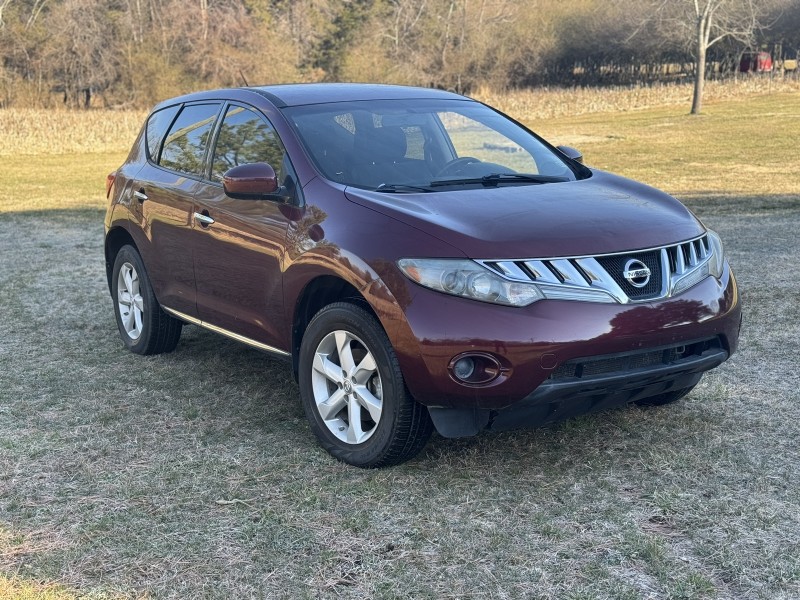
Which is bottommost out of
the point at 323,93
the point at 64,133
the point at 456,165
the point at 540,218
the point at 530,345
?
the point at 64,133

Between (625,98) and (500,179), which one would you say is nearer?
(500,179)

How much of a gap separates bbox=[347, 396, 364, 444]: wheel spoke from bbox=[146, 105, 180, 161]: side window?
272 cm

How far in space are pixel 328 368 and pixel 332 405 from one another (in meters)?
0.18

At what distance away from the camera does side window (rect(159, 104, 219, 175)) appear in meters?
5.68

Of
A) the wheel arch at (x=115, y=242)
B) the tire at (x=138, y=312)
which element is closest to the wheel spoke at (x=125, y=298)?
the tire at (x=138, y=312)

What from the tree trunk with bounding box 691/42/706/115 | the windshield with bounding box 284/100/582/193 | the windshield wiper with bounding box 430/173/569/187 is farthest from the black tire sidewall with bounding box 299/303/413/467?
the tree trunk with bounding box 691/42/706/115

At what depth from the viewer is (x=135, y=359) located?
21.4ft

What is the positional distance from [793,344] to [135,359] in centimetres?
448

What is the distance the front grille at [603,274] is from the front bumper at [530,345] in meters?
0.05

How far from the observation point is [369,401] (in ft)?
14.0

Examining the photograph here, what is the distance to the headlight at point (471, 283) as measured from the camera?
12.6 ft

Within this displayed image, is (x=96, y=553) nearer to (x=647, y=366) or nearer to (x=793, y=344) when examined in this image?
(x=647, y=366)

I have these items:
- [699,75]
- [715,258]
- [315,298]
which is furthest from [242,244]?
[699,75]

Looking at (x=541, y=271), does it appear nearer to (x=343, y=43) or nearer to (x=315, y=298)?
(x=315, y=298)
